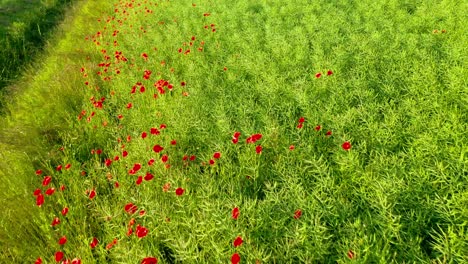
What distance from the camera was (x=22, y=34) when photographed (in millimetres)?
8617

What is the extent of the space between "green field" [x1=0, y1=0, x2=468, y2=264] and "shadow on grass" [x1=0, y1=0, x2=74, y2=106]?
1.29 metres

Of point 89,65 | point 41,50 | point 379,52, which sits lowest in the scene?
point 41,50

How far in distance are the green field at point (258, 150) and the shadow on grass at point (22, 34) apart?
1287 millimetres

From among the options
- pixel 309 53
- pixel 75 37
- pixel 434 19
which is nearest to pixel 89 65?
pixel 75 37

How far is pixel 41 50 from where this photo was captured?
26.4ft

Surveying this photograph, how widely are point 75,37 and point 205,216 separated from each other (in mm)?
7124

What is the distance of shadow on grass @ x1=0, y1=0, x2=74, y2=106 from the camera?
697cm

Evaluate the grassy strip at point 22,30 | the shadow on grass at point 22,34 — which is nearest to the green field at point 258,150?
the shadow on grass at point 22,34

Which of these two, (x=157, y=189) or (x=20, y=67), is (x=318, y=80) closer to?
(x=157, y=189)

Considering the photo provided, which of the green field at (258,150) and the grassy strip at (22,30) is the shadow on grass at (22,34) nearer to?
the grassy strip at (22,30)

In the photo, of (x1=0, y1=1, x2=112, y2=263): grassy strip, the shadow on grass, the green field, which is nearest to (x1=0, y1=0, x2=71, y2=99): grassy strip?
the shadow on grass

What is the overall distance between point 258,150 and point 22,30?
32.1 ft

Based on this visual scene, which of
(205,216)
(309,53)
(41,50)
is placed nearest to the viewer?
(205,216)

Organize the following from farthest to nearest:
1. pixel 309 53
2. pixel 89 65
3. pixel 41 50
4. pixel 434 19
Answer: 1. pixel 41 50
2. pixel 89 65
3. pixel 434 19
4. pixel 309 53
